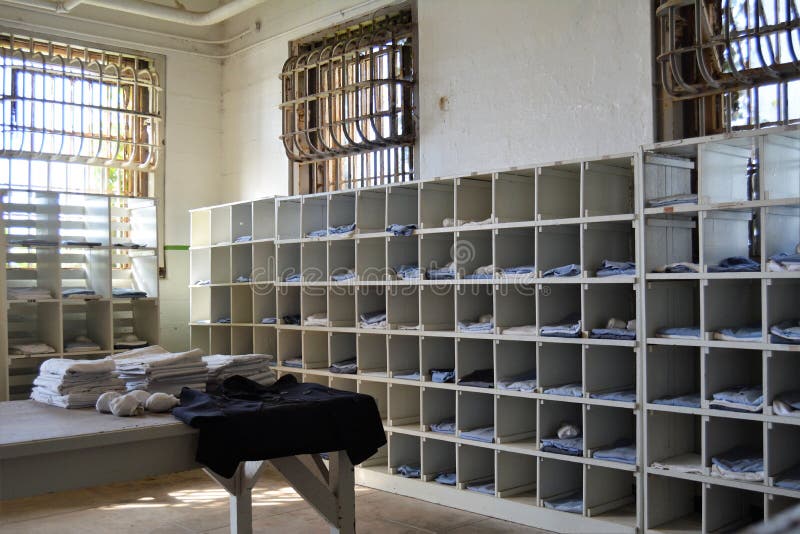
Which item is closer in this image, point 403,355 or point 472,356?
point 472,356

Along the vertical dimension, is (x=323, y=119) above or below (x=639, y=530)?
above

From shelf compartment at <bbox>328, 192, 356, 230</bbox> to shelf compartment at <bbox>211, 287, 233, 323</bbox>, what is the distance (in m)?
1.70

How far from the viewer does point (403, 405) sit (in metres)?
6.05

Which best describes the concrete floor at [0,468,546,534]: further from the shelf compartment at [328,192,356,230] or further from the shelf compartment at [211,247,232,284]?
the shelf compartment at [328,192,356,230]

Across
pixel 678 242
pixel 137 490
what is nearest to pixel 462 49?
pixel 678 242

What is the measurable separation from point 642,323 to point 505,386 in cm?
109

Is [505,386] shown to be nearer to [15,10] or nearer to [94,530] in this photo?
[94,530]

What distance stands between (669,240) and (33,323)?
16.8 ft

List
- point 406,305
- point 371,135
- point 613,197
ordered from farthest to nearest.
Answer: point 371,135
point 406,305
point 613,197

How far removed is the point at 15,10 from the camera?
752 centimetres

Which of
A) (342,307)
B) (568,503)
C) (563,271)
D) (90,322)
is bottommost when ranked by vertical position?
(568,503)

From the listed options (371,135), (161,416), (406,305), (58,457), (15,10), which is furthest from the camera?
(15,10)

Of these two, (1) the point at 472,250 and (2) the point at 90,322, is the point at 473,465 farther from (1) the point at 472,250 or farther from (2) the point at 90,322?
(2) the point at 90,322

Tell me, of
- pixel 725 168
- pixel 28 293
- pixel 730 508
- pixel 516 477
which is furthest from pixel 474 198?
pixel 28 293
